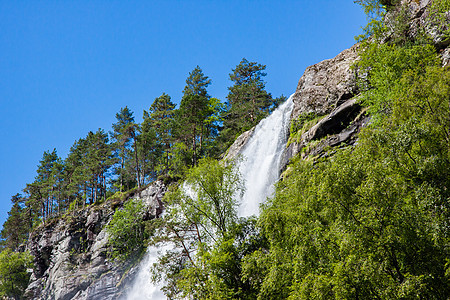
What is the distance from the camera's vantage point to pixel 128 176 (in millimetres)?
67188

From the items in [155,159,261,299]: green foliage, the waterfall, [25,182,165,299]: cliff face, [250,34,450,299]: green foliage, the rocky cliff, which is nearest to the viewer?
[250,34,450,299]: green foliage

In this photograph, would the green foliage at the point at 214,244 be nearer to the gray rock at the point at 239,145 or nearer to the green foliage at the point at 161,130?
the gray rock at the point at 239,145

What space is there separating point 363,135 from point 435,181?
12.8ft

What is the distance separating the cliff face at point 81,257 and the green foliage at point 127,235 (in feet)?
4.66

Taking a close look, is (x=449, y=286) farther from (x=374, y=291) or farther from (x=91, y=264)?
(x=91, y=264)

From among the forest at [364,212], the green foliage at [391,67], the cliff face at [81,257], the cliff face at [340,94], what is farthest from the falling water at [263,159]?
the cliff face at [81,257]

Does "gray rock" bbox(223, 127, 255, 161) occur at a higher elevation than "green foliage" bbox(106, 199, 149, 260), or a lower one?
higher

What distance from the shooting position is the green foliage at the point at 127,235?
131 ft

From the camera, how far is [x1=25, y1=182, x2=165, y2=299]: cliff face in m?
40.0

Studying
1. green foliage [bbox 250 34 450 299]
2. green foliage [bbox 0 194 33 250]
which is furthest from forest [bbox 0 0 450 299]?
green foliage [bbox 0 194 33 250]

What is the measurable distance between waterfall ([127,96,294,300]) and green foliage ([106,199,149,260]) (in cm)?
209

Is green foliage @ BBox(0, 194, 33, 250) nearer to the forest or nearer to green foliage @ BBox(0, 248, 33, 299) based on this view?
green foliage @ BBox(0, 248, 33, 299)

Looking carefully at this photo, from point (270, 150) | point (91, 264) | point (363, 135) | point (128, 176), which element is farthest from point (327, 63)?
point (128, 176)

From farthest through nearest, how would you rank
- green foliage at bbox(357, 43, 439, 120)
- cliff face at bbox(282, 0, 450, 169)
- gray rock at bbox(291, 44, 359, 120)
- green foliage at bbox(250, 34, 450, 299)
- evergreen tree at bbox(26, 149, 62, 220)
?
evergreen tree at bbox(26, 149, 62, 220)
gray rock at bbox(291, 44, 359, 120)
cliff face at bbox(282, 0, 450, 169)
green foliage at bbox(357, 43, 439, 120)
green foliage at bbox(250, 34, 450, 299)
